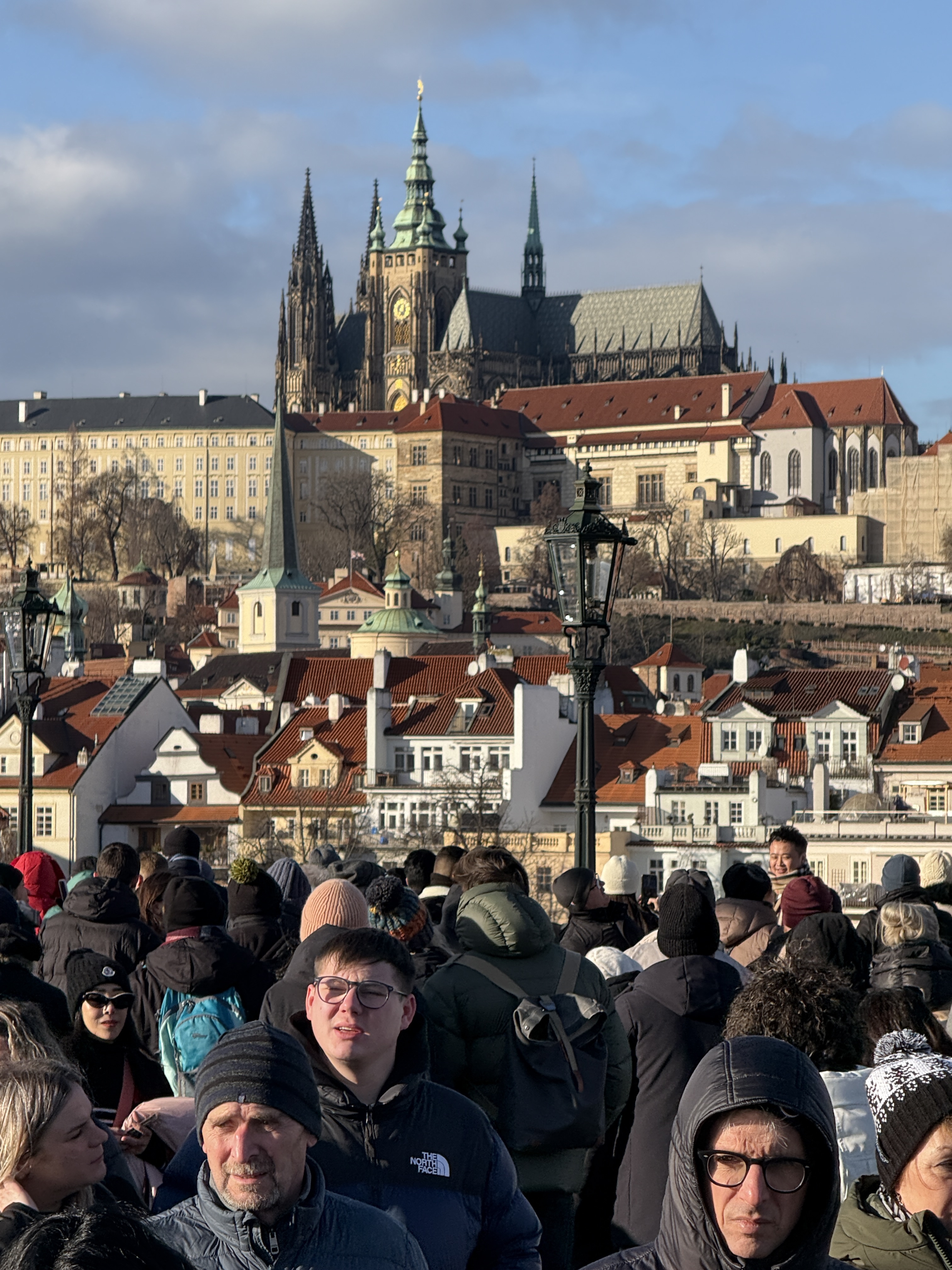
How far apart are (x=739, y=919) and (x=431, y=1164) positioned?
3434mm

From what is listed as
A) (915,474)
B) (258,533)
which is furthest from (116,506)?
(915,474)

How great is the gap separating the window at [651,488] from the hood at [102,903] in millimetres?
123273

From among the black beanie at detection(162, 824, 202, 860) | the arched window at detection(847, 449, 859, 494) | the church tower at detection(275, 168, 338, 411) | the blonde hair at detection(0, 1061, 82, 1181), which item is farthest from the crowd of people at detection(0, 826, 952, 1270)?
the church tower at detection(275, 168, 338, 411)

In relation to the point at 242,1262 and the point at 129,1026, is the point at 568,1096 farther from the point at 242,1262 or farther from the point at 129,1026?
the point at 242,1262

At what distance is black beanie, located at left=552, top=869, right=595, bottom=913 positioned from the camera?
7762mm

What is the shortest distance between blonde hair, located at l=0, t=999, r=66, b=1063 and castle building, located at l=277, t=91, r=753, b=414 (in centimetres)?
14082

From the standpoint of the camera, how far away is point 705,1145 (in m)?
3.37

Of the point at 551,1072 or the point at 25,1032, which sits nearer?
the point at 25,1032

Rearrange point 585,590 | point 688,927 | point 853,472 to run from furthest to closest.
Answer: point 853,472 < point 585,590 < point 688,927

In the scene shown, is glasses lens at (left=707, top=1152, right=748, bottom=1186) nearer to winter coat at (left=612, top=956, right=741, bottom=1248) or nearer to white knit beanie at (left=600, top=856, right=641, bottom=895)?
winter coat at (left=612, top=956, right=741, bottom=1248)

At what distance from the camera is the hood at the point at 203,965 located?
20.0 ft

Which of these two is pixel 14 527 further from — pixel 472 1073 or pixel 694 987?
pixel 472 1073

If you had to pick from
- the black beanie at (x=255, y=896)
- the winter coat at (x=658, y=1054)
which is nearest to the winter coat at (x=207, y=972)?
the winter coat at (x=658, y=1054)

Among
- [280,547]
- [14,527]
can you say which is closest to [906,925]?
[280,547]
